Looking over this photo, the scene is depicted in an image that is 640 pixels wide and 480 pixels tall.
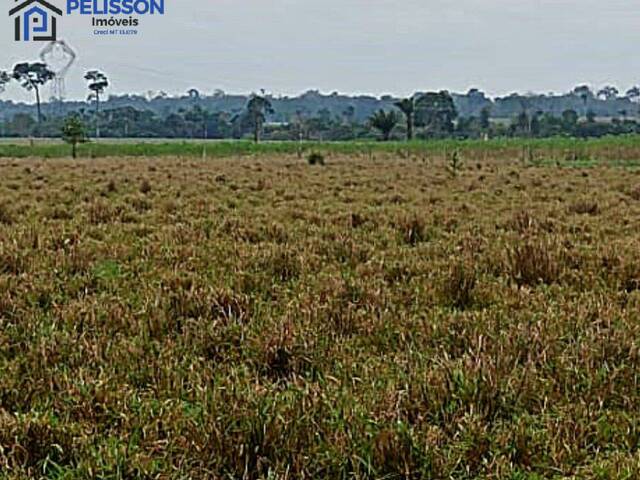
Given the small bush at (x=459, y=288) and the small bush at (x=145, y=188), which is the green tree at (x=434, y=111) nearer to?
the small bush at (x=145, y=188)

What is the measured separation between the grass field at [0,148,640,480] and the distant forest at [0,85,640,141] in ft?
200

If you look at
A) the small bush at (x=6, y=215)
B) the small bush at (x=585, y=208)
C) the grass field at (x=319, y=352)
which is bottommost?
the grass field at (x=319, y=352)

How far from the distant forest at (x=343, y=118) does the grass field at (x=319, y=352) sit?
200 ft

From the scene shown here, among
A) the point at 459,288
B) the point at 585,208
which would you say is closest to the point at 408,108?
the point at 585,208

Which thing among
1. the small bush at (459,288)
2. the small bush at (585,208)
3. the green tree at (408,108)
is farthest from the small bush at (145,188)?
the green tree at (408,108)

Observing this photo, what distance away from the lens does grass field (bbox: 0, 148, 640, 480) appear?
11.2ft

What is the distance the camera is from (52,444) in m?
3.46

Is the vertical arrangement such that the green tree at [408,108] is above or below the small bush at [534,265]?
above

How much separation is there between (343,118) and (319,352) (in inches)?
4016

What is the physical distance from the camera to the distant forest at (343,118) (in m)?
75.5

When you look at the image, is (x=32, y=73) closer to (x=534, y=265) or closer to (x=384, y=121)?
(x=384, y=121)

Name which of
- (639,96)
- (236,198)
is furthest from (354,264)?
(639,96)

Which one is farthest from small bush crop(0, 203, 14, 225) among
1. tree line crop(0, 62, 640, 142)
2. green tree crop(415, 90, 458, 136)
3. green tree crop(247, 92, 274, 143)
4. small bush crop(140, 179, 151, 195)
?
green tree crop(415, 90, 458, 136)

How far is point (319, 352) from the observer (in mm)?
4770
